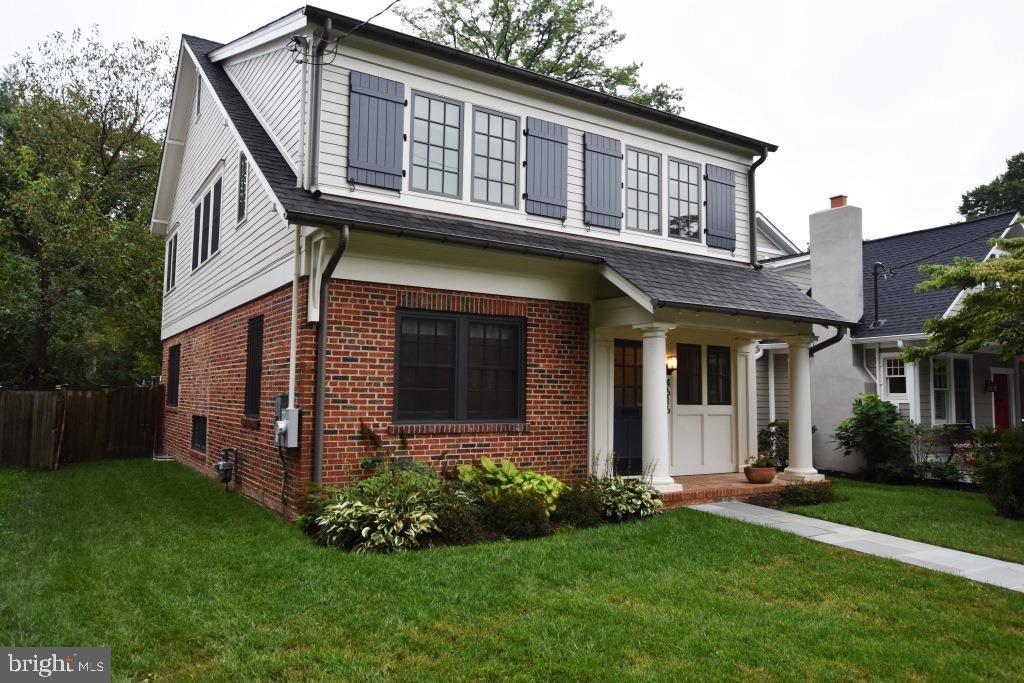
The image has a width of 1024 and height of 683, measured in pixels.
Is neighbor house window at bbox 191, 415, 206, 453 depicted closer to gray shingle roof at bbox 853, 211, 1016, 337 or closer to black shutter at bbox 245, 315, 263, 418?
black shutter at bbox 245, 315, 263, 418

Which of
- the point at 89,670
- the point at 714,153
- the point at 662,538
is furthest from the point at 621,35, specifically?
the point at 89,670

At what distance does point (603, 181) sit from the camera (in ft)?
33.2

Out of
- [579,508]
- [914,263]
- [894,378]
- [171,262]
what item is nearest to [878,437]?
[894,378]

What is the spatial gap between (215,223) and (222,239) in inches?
32.3

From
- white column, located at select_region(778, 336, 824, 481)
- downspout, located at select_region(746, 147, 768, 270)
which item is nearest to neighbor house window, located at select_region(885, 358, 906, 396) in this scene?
downspout, located at select_region(746, 147, 768, 270)

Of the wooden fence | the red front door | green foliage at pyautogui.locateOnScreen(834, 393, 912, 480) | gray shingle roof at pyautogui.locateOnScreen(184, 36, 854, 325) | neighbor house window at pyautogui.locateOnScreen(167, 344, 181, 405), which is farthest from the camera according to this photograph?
the red front door

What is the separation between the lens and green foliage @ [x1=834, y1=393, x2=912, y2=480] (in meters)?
12.6

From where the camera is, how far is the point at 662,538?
710 centimetres

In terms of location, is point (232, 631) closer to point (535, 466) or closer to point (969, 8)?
point (535, 466)

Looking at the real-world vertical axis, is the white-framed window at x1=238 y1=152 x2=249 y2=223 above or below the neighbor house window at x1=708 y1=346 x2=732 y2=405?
above

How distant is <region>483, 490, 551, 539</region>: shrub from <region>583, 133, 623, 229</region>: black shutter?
14.4 feet

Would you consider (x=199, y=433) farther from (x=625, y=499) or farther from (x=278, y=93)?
(x=625, y=499)

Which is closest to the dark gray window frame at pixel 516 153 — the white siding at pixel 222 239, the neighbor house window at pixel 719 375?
the white siding at pixel 222 239

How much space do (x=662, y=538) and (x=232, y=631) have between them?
4267 mm
